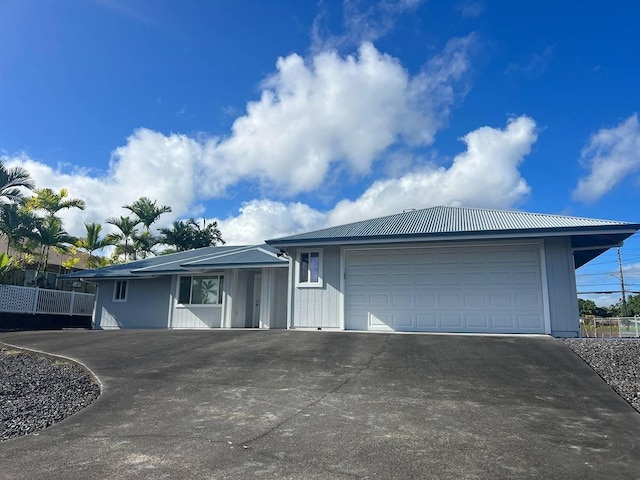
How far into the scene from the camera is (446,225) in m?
13.1

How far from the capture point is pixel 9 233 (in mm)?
22375

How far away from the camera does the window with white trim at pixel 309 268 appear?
14.0 metres

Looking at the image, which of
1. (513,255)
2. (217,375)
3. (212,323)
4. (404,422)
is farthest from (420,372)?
(212,323)

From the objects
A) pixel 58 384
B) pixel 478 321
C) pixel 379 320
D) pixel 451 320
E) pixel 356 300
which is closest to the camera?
pixel 58 384

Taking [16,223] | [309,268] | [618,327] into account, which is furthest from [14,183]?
[618,327]

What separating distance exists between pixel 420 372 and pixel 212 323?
37.0 ft

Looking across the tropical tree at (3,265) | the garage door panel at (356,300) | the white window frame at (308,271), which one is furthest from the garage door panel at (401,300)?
the tropical tree at (3,265)

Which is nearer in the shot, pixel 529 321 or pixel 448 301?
pixel 529 321

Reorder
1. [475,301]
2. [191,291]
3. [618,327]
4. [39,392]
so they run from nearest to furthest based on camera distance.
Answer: [39,392], [475,301], [191,291], [618,327]

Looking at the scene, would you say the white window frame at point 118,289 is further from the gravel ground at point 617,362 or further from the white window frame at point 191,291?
the gravel ground at point 617,362

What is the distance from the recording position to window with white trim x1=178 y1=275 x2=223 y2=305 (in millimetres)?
17422

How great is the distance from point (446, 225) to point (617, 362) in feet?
19.9

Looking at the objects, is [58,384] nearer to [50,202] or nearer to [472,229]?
[472,229]

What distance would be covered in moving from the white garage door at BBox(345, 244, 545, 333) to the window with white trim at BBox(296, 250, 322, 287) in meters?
0.93
